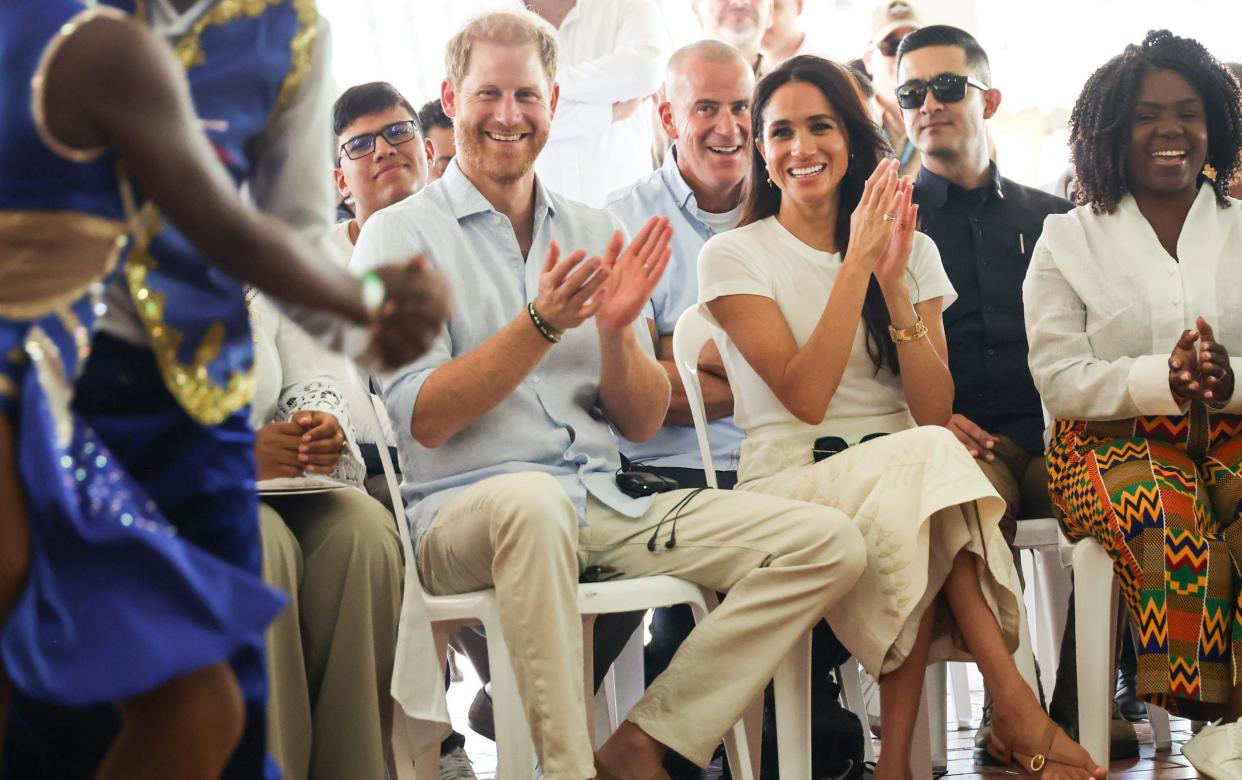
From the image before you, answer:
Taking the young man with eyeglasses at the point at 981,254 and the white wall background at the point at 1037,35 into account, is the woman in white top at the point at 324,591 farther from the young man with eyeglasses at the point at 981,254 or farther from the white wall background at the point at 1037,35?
the white wall background at the point at 1037,35

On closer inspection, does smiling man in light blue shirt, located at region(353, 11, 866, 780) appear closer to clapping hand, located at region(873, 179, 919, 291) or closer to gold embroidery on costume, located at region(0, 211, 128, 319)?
clapping hand, located at region(873, 179, 919, 291)

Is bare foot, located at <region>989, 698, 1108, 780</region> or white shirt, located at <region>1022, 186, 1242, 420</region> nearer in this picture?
bare foot, located at <region>989, 698, 1108, 780</region>

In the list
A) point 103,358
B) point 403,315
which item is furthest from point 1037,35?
point 103,358

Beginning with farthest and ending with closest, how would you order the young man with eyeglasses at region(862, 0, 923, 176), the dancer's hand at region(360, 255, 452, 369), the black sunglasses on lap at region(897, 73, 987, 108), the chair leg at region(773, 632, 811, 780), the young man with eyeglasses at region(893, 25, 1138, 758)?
the young man with eyeglasses at region(862, 0, 923, 176), the black sunglasses on lap at region(897, 73, 987, 108), the young man with eyeglasses at region(893, 25, 1138, 758), the chair leg at region(773, 632, 811, 780), the dancer's hand at region(360, 255, 452, 369)

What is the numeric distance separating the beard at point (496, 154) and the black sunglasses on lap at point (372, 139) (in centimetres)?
71

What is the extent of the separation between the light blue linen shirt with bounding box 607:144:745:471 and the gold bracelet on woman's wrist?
1.87 ft

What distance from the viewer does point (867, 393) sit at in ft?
10.2

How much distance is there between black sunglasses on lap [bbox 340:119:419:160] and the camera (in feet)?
12.1

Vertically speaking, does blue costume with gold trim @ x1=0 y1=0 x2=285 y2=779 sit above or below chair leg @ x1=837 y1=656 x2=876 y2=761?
above

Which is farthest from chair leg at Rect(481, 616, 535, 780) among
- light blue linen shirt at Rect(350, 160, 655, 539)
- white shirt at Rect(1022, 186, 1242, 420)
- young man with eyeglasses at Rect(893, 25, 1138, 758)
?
white shirt at Rect(1022, 186, 1242, 420)

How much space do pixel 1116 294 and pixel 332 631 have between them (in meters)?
1.76

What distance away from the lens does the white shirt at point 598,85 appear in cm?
461

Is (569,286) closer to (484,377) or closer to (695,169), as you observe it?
(484,377)

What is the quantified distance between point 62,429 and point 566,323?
1.34 metres
